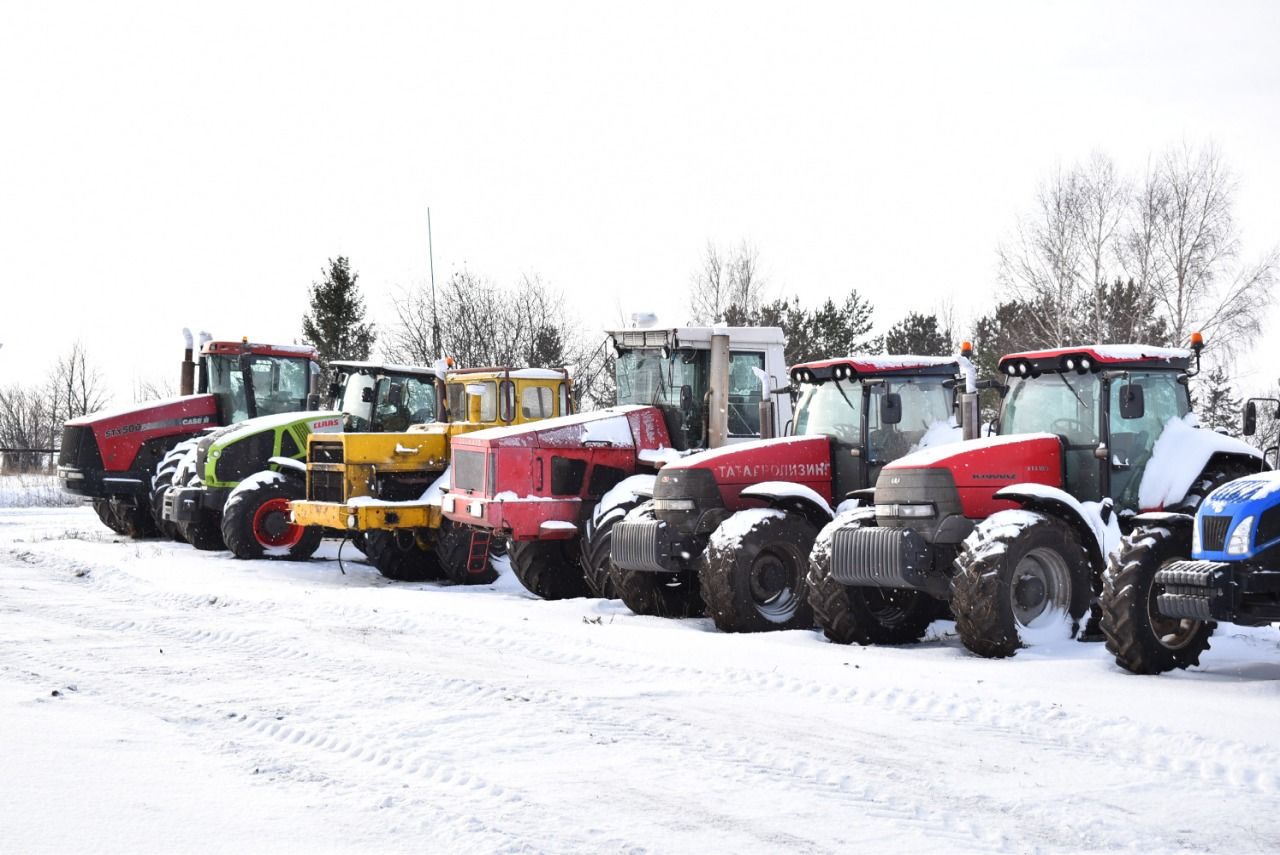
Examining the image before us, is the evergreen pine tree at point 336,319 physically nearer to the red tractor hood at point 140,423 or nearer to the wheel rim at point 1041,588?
the red tractor hood at point 140,423

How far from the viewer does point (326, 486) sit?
17.8 metres

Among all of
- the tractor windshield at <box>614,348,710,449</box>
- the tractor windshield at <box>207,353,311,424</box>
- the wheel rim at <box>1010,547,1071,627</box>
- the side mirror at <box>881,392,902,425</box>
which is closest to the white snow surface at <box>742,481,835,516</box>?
the side mirror at <box>881,392,902,425</box>

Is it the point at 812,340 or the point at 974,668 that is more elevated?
the point at 812,340

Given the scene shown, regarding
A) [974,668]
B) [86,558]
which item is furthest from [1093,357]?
[86,558]

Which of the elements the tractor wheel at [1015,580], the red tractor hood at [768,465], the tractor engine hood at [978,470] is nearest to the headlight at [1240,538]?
the tractor wheel at [1015,580]

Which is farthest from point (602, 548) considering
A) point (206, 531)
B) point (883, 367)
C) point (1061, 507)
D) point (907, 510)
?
point (206, 531)

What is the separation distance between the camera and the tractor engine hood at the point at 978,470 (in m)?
10.5

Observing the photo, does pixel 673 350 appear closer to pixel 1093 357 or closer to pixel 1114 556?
pixel 1093 357

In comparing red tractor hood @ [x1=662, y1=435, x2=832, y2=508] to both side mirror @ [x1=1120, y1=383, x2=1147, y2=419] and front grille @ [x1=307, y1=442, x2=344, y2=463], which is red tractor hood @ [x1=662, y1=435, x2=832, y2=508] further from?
front grille @ [x1=307, y1=442, x2=344, y2=463]

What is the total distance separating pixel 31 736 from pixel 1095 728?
5.65m

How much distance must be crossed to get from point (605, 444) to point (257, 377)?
31.5 feet

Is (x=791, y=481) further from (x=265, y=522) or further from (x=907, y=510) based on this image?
(x=265, y=522)

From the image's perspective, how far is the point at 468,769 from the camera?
680 cm

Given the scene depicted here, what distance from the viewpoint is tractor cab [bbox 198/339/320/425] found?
890 inches
